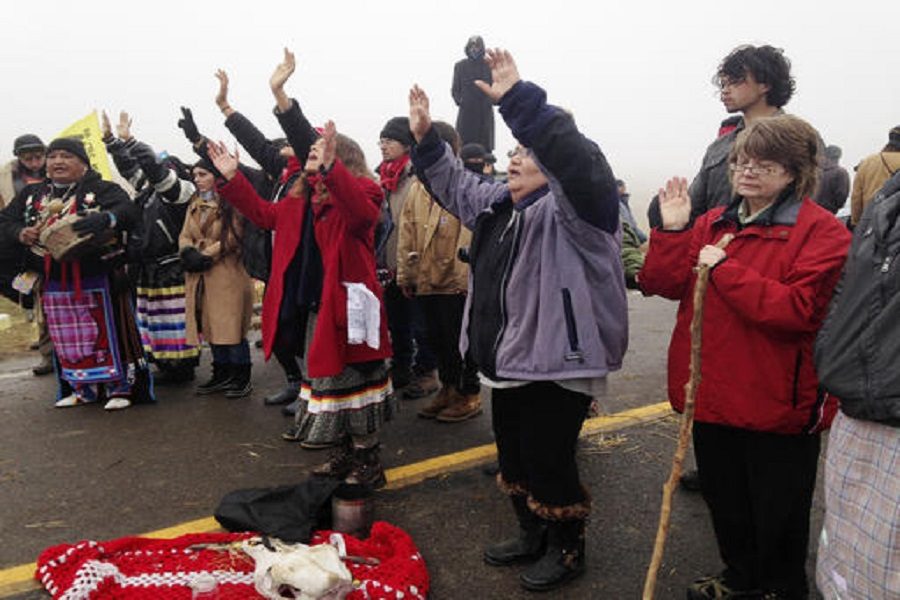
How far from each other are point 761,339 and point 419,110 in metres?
1.74

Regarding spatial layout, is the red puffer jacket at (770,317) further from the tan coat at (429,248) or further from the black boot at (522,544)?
the tan coat at (429,248)

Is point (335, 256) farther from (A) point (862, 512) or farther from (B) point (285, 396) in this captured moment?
(A) point (862, 512)

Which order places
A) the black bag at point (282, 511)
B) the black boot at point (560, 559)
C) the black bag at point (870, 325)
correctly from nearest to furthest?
the black bag at point (870, 325) < the black boot at point (560, 559) < the black bag at point (282, 511)

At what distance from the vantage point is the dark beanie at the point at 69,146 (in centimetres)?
498

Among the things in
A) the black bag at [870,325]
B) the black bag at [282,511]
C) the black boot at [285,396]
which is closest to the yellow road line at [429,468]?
the black bag at [282,511]

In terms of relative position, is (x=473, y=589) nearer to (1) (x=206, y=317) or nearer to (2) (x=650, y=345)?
(1) (x=206, y=317)

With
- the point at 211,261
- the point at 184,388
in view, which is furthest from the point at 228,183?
the point at 184,388

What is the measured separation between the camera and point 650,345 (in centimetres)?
711

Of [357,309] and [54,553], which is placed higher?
[357,309]

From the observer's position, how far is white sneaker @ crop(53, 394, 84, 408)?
5281 mm

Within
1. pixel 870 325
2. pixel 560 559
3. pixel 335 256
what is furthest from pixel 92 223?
pixel 870 325

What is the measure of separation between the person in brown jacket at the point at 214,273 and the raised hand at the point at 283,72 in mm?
2091

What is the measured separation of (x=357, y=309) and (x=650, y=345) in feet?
14.9

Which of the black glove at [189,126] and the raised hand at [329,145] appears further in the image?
the black glove at [189,126]
